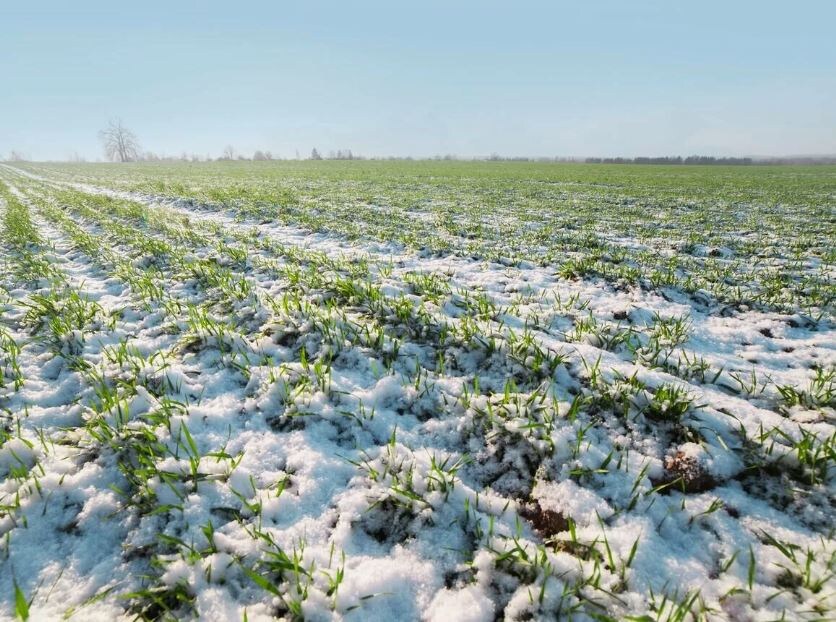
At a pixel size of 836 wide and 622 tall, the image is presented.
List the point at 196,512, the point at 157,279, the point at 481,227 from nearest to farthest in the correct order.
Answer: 1. the point at 196,512
2. the point at 157,279
3. the point at 481,227

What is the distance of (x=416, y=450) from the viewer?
8.46 ft

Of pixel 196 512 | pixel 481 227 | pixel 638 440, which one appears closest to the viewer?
pixel 196 512

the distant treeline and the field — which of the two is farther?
the distant treeline

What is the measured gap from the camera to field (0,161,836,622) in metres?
1.79

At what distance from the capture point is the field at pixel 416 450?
70.6 inches

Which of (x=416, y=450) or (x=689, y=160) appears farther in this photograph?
(x=689, y=160)

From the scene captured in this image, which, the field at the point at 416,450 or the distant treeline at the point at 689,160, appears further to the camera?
the distant treeline at the point at 689,160

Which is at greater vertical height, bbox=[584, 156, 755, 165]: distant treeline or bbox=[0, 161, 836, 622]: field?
bbox=[584, 156, 755, 165]: distant treeline

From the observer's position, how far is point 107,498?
218cm

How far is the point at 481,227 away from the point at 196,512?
27.8ft

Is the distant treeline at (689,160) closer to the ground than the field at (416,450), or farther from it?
farther from it

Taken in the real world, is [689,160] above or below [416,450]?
above

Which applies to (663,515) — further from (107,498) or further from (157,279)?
(157,279)

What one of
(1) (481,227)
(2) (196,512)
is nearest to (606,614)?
(2) (196,512)
